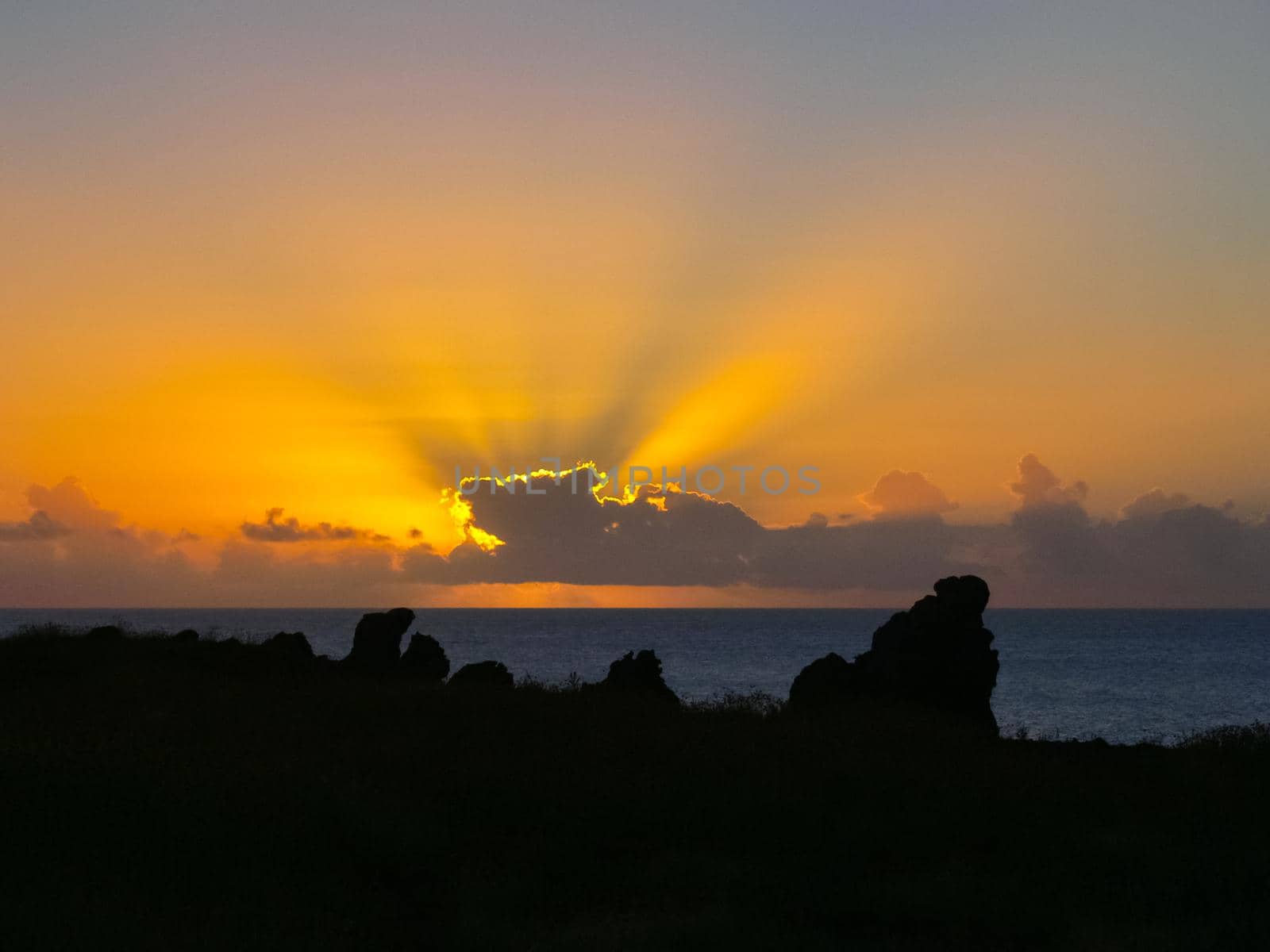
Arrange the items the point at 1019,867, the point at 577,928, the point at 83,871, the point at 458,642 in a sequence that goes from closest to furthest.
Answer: the point at 577,928 → the point at 83,871 → the point at 1019,867 → the point at 458,642

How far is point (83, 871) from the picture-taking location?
1399 centimetres

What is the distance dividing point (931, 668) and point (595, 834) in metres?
16.6

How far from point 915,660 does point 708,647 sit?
14978 centimetres

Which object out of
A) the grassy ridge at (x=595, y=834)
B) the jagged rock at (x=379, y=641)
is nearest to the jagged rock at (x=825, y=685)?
the grassy ridge at (x=595, y=834)

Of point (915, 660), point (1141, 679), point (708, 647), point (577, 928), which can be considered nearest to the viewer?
point (577, 928)

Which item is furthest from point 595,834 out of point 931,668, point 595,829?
point 931,668

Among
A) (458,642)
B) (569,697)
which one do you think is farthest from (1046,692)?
(458,642)

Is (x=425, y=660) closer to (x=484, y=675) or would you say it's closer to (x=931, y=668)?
(x=484, y=675)

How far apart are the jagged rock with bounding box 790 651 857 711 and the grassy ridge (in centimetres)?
492

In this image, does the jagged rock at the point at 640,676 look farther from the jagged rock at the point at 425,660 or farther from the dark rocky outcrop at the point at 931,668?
the jagged rock at the point at 425,660

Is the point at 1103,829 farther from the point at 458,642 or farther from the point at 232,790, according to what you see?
the point at 458,642

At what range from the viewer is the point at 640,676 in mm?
33344

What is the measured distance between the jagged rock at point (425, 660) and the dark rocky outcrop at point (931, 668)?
1199 centimetres

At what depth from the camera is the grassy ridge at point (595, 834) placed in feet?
42.7
